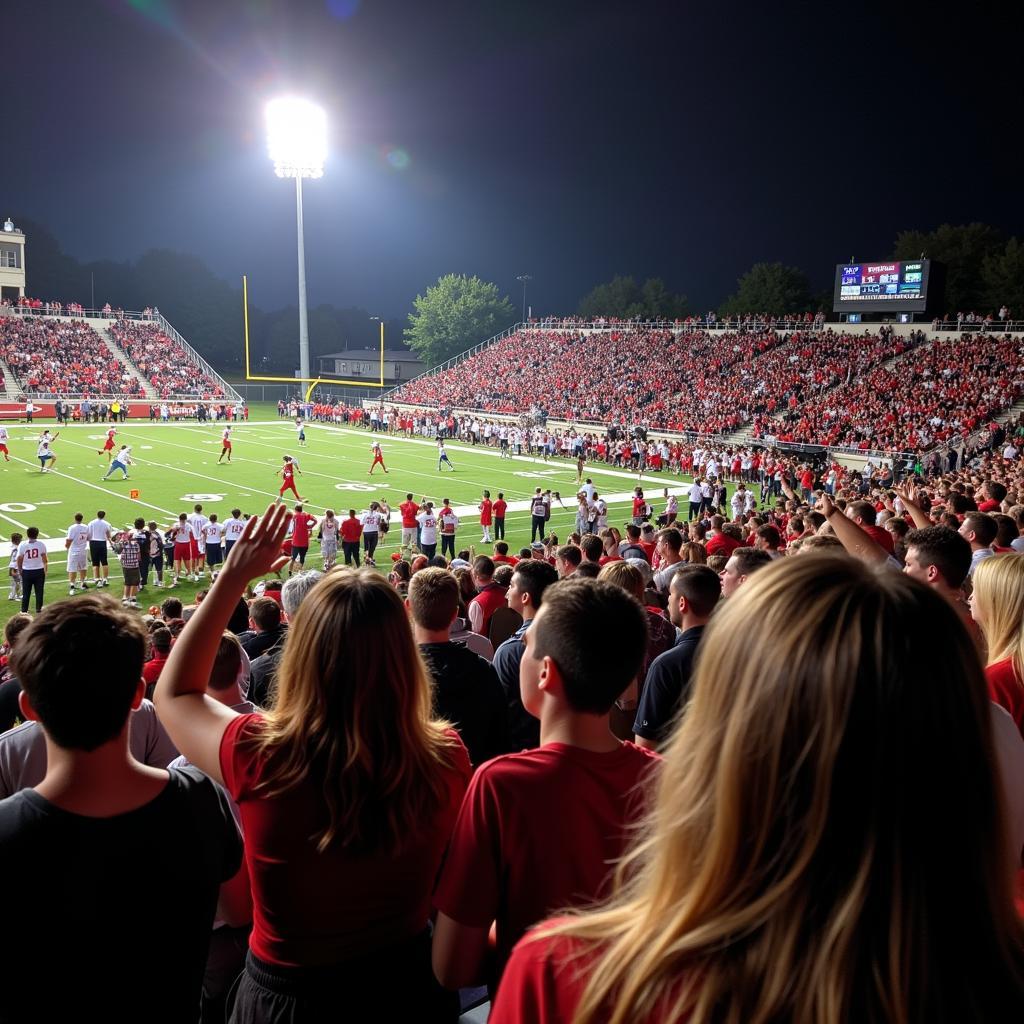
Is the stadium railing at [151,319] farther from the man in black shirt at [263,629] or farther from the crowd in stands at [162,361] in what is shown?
the man in black shirt at [263,629]

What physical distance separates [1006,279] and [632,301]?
44.4 m

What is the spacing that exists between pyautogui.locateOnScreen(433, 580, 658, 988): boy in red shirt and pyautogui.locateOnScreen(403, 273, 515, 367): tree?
277ft

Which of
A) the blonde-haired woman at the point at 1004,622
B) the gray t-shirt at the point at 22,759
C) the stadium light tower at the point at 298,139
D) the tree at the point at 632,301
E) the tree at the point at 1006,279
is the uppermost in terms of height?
the stadium light tower at the point at 298,139

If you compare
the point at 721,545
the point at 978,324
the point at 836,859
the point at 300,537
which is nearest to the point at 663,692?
the point at 836,859

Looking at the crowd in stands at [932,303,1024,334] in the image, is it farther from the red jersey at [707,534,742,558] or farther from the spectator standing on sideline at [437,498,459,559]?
the red jersey at [707,534,742,558]

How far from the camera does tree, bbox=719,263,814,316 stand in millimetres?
75375

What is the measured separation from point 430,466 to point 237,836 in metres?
33.1

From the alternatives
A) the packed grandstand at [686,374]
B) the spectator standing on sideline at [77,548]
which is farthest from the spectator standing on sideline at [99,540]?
the packed grandstand at [686,374]

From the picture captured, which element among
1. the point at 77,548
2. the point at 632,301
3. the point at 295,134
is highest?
the point at 295,134

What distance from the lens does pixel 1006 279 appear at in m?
57.9

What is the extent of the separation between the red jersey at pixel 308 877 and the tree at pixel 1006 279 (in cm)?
6406

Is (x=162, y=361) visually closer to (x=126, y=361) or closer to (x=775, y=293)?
(x=126, y=361)

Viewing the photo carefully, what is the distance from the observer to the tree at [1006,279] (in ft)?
187

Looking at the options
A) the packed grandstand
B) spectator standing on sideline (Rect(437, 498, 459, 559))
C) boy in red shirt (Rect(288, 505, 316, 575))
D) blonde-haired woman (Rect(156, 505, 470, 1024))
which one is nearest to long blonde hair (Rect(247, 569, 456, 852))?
blonde-haired woman (Rect(156, 505, 470, 1024))
